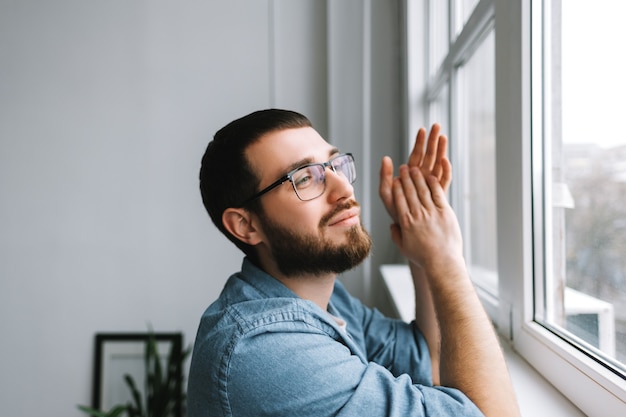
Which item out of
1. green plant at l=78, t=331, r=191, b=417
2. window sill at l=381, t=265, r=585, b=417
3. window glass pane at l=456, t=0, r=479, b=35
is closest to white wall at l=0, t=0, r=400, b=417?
green plant at l=78, t=331, r=191, b=417

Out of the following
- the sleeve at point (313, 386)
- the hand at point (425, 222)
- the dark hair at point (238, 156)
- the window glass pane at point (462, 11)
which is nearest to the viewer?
the sleeve at point (313, 386)

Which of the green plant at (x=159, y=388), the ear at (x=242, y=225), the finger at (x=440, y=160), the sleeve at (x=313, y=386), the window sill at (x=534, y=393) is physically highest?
the finger at (x=440, y=160)

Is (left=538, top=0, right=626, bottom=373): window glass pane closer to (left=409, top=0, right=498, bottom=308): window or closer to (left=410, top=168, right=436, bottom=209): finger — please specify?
(left=410, top=168, right=436, bottom=209): finger

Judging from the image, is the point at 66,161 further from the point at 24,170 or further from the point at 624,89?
the point at 624,89

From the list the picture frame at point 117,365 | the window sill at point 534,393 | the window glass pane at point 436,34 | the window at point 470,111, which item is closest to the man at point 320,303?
the window sill at point 534,393

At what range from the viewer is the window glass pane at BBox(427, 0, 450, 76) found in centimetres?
192

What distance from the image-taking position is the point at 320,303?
1.03 metres

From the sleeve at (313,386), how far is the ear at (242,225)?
31 cm

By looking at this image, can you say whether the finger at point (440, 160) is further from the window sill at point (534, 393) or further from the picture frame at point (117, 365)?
the picture frame at point (117, 365)

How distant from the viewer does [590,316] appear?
0.78 meters

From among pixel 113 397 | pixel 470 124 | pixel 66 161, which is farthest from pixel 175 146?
pixel 470 124

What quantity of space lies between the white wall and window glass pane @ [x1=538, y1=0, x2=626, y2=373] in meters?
1.75

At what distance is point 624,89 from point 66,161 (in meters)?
2.48

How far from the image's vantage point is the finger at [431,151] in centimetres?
98
